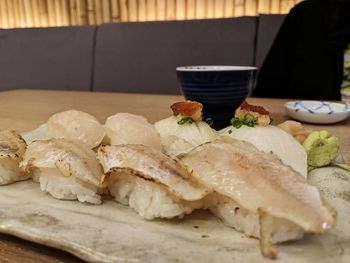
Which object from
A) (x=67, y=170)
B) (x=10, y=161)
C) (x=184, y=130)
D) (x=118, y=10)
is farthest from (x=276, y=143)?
(x=118, y=10)

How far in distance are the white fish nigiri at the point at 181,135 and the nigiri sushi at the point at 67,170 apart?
0.65ft

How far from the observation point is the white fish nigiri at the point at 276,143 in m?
0.76

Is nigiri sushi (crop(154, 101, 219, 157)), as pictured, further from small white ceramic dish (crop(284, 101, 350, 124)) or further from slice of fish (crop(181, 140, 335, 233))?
small white ceramic dish (crop(284, 101, 350, 124))

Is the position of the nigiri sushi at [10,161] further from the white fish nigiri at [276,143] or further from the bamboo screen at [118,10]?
the bamboo screen at [118,10]

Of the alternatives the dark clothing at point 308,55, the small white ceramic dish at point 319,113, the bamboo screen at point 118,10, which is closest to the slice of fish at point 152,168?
the small white ceramic dish at point 319,113

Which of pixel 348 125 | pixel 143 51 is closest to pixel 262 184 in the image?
pixel 348 125

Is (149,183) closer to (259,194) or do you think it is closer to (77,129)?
(259,194)

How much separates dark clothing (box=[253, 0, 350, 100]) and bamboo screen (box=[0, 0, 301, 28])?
24.4 inches

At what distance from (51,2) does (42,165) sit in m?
3.81

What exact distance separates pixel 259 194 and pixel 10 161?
1.72 ft

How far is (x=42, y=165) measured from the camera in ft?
2.24

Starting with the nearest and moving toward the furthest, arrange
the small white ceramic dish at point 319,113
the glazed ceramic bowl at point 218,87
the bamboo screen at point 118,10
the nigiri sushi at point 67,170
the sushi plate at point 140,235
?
the sushi plate at point 140,235
the nigiri sushi at point 67,170
the glazed ceramic bowl at point 218,87
the small white ceramic dish at point 319,113
the bamboo screen at point 118,10

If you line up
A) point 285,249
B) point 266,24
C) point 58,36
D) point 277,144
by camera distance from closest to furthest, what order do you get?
point 285,249
point 277,144
point 266,24
point 58,36

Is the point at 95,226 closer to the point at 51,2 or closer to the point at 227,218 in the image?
the point at 227,218
